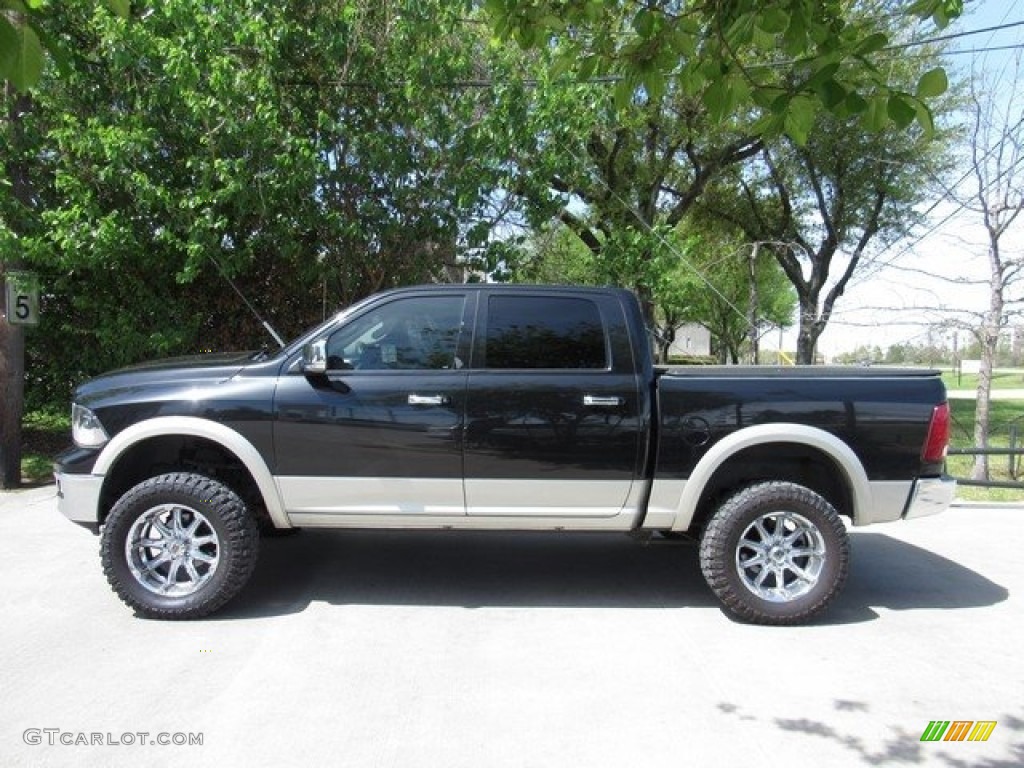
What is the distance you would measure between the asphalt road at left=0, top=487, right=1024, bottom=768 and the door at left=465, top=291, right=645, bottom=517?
2.33ft

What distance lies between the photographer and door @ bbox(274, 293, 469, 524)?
15.6ft

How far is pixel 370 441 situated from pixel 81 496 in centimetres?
170

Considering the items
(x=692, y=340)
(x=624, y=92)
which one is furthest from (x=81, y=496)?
(x=692, y=340)

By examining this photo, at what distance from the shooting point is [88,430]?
4.80m

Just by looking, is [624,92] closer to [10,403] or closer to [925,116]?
[925,116]

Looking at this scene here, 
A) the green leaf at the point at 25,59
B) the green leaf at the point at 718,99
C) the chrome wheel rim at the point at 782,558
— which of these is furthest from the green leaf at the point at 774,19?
the chrome wheel rim at the point at 782,558

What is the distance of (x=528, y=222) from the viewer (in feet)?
31.6

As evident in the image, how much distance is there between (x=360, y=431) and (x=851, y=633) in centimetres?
305

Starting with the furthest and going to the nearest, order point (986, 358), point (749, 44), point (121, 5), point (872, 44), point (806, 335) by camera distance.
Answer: point (806, 335)
point (986, 358)
point (749, 44)
point (872, 44)
point (121, 5)

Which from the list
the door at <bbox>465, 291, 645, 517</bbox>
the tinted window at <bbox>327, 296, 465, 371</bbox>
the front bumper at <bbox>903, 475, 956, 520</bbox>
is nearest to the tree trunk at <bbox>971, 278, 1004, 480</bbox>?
the front bumper at <bbox>903, 475, 956, 520</bbox>

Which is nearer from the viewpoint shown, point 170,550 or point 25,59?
point 25,59

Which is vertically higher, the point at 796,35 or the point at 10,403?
the point at 796,35

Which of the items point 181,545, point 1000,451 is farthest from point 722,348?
point 181,545

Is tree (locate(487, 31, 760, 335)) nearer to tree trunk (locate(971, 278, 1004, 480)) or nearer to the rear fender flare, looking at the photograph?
the rear fender flare
